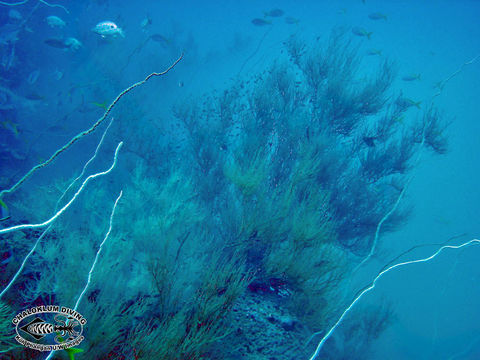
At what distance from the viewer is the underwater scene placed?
2.32 m

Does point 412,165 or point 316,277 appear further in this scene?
point 412,165

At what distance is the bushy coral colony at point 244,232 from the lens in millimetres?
2381

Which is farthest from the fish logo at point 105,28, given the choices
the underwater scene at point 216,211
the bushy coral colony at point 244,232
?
the bushy coral colony at point 244,232

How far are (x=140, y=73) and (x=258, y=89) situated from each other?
48.1 ft

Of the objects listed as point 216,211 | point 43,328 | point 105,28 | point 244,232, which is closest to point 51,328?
point 43,328

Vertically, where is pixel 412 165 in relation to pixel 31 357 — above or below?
below

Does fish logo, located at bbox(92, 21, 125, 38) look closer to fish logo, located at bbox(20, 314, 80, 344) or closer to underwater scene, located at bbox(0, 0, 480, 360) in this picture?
underwater scene, located at bbox(0, 0, 480, 360)

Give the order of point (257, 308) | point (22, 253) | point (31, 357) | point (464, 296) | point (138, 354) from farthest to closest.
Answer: point (464, 296), point (257, 308), point (22, 253), point (138, 354), point (31, 357)

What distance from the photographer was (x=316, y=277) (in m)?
3.63

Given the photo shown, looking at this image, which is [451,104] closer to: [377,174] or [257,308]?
[377,174]

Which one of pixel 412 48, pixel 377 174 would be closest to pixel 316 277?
pixel 377 174

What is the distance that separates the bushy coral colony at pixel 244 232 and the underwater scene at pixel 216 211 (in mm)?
28

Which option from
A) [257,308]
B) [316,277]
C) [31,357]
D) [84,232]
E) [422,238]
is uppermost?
[31,357]

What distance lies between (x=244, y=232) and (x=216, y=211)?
1.50 metres
